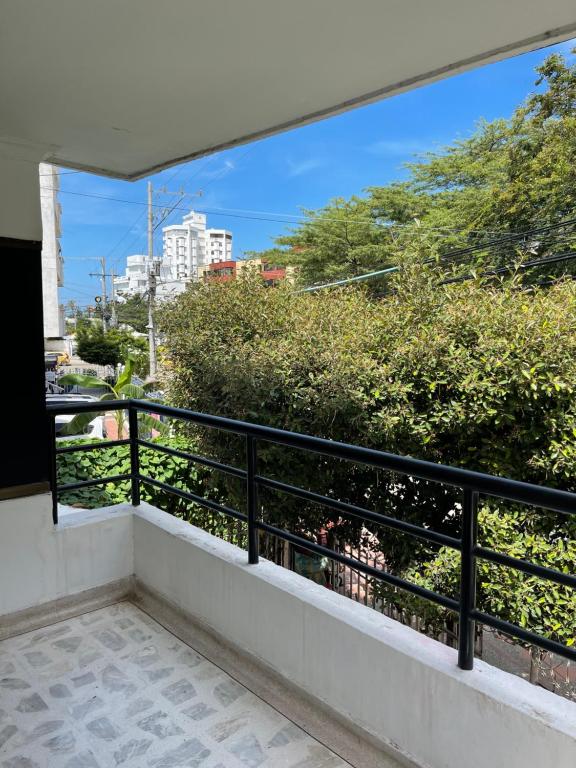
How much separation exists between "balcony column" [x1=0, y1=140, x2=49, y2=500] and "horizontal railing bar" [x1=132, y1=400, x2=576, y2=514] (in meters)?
0.82

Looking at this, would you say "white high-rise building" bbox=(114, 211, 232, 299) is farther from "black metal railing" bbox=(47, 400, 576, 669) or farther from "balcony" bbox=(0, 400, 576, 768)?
"black metal railing" bbox=(47, 400, 576, 669)

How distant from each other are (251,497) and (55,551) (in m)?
1.02

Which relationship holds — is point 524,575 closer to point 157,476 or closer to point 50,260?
point 157,476

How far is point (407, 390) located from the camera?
182 inches

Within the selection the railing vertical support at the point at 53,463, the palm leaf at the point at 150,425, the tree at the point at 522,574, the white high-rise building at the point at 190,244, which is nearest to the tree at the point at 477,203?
the tree at the point at 522,574

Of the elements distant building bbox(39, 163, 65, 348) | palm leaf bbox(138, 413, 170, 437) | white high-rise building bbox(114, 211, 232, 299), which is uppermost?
white high-rise building bbox(114, 211, 232, 299)

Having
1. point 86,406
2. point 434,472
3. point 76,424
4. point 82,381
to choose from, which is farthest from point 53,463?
point 82,381

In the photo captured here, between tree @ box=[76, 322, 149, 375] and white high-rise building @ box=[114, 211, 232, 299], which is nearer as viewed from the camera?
tree @ box=[76, 322, 149, 375]

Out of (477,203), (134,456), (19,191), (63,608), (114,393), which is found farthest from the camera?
(477,203)

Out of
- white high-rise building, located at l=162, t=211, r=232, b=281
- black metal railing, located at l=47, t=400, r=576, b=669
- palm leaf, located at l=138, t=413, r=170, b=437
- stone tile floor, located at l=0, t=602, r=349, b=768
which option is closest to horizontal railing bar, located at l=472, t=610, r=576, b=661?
black metal railing, located at l=47, t=400, r=576, b=669

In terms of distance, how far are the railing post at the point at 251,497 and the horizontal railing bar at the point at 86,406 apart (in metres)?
0.88

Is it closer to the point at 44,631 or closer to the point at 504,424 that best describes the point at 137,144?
the point at 44,631

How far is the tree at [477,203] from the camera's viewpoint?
10125 millimetres

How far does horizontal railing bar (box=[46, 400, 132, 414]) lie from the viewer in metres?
2.35
